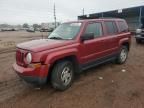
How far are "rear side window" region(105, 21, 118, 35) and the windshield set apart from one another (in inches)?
54.6

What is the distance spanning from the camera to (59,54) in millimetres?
4531

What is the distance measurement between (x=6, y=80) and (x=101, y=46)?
3314 mm

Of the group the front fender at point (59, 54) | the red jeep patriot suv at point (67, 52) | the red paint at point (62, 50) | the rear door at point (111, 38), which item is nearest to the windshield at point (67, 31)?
the red jeep patriot suv at point (67, 52)

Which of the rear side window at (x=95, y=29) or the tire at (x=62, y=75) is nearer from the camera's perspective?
the tire at (x=62, y=75)

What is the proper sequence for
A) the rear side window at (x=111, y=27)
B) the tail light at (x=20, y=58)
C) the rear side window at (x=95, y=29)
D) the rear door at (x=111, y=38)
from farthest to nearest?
the rear side window at (x=111, y=27) → the rear door at (x=111, y=38) → the rear side window at (x=95, y=29) → the tail light at (x=20, y=58)

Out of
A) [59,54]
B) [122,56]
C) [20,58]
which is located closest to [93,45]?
[59,54]

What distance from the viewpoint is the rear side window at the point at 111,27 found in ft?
20.9

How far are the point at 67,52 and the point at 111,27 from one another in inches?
104

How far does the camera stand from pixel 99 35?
19.4ft

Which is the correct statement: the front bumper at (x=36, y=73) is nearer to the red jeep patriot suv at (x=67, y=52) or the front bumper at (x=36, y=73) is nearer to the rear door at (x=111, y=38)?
the red jeep patriot suv at (x=67, y=52)

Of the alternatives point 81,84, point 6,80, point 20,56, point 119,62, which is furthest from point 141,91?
point 6,80

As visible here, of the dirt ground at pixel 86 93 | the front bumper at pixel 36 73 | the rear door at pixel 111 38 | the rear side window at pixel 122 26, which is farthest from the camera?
the rear side window at pixel 122 26

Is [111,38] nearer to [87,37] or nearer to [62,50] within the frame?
[87,37]

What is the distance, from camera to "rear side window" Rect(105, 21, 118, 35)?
20.9 feet
